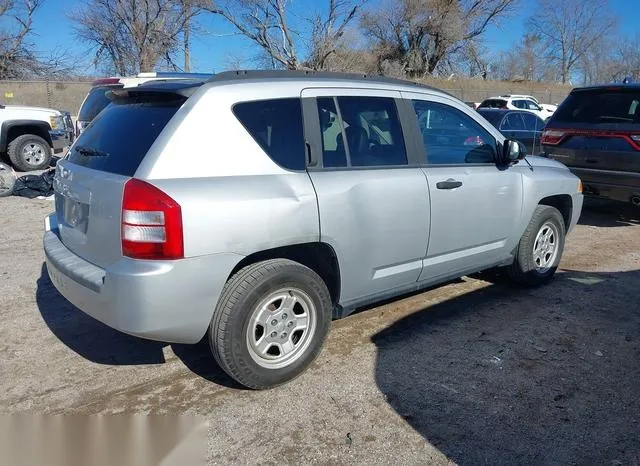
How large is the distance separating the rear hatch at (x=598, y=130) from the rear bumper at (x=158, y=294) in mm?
5939

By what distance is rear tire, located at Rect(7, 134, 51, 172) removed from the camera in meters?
12.0

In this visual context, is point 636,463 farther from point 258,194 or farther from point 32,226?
point 32,226

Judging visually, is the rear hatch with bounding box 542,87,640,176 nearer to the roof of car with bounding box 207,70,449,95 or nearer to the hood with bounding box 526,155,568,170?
the hood with bounding box 526,155,568,170

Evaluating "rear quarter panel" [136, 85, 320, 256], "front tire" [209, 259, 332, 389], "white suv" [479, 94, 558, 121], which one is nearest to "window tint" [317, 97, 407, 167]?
"rear quarter panel" [136, 85, 320, 256]

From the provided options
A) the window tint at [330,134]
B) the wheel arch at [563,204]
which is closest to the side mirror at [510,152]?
the wheel arch at [563,204]

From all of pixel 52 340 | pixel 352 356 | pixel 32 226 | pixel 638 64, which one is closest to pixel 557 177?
pixel 352 356

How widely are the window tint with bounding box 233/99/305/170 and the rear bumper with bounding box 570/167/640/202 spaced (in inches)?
209

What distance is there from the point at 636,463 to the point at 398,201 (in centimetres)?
199

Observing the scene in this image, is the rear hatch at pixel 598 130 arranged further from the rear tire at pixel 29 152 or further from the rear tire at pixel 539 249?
the rear tire at pixel 29 152

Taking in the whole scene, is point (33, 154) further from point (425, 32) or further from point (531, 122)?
point (425, 32)

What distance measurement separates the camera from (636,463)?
9.11 ft

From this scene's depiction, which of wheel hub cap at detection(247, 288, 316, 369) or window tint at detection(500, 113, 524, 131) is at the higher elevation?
window tint at detection(500, 113, 524, 131)

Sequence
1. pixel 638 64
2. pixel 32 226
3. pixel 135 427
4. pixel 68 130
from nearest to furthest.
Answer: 1. pixel 135 427
2. pixel 32 226
3. pixel 68 130
4. pixel 638 64

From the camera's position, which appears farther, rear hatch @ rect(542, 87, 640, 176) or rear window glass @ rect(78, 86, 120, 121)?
rear window glass @ rect(78, 86, 120, 121)
